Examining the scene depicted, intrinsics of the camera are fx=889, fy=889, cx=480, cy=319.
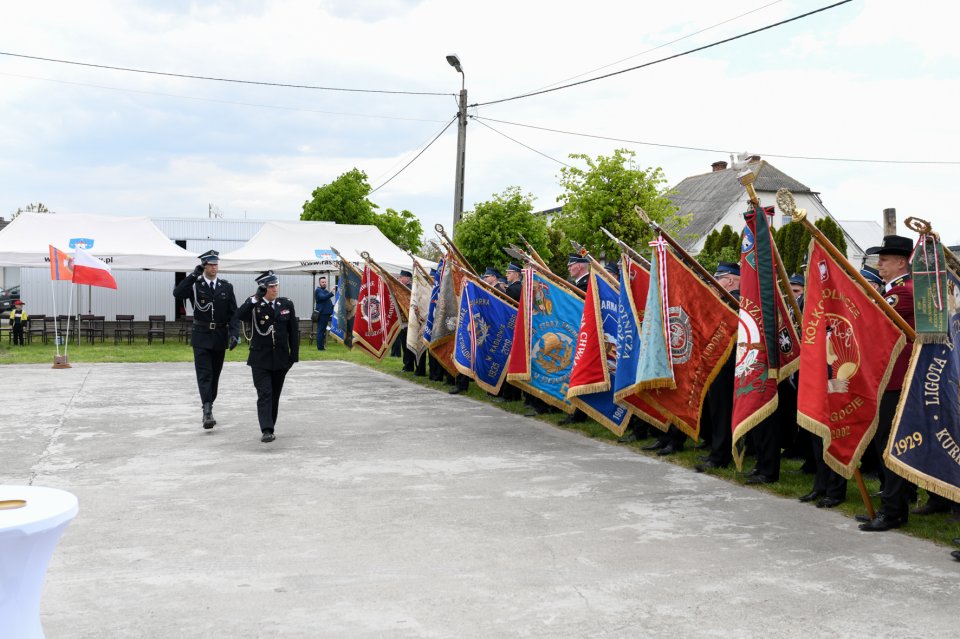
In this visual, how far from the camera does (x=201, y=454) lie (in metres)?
8.59

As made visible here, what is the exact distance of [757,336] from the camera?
698cm

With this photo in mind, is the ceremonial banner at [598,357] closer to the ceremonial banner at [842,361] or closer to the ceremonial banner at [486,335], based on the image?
the ceremonial banner at [486,335]

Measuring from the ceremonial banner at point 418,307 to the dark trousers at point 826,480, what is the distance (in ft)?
27.3

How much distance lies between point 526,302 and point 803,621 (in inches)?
264

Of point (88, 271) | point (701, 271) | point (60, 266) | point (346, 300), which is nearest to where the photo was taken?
point (701, 271)

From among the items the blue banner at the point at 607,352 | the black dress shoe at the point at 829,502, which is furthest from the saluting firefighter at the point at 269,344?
the black dress shoe at the point at 829,502

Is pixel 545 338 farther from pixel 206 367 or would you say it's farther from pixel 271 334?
pixel 206 367

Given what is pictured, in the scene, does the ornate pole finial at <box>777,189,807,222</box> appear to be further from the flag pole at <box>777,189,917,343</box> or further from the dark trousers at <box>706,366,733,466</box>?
the dark trousers at <box>706,366,733,466</box>

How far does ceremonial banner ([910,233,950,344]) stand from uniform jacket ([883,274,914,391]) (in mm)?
422

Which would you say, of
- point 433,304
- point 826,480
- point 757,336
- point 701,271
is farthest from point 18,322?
point 826,480

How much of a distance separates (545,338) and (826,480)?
423cm

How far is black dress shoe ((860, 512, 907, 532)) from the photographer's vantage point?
5.84 meters

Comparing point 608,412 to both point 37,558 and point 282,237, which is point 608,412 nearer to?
point 37,558

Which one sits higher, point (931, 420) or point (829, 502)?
point (931, 420)
